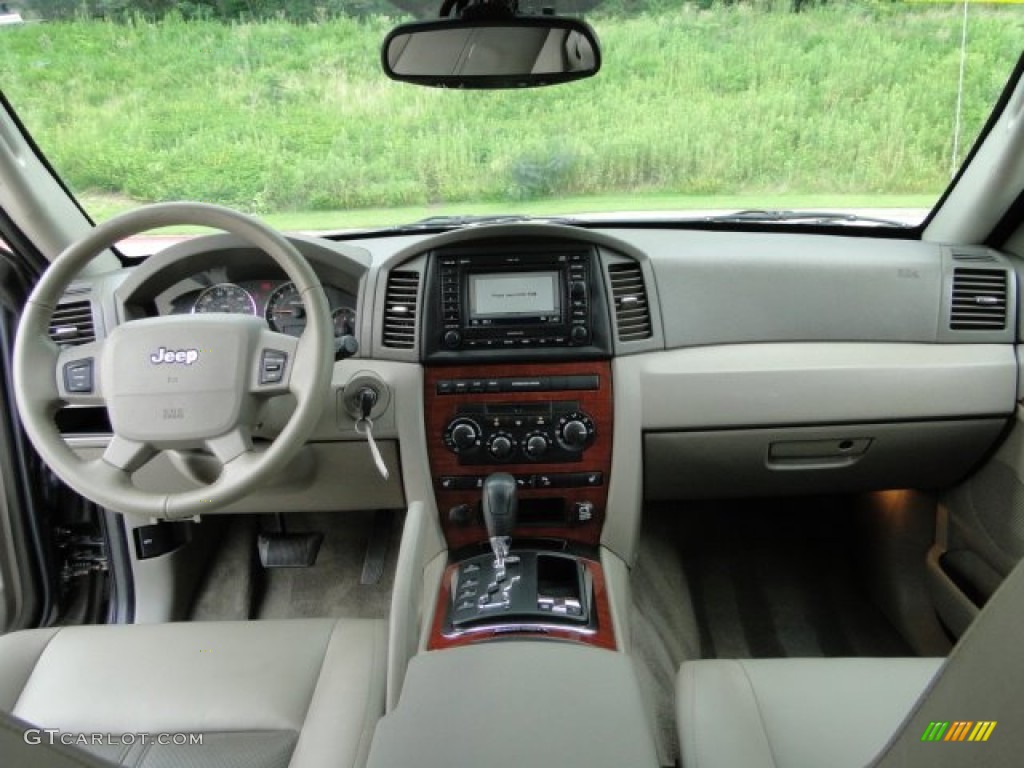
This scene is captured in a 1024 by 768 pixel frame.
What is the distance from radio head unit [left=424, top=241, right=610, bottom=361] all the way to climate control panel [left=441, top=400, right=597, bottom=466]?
145 mm

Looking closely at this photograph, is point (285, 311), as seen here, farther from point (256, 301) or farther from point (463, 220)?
point (463, 220)

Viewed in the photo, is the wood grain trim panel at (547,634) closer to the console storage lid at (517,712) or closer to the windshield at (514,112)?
the console storage lid at (517,712)

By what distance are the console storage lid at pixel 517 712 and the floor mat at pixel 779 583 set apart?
147cm

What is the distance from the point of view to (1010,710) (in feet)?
2.50

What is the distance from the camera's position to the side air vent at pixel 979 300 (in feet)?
7.97

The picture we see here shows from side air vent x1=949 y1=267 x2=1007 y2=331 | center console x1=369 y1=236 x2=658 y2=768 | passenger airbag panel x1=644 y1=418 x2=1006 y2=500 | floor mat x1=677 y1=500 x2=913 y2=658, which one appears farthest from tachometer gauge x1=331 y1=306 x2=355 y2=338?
side air vent x1=949 y1=267 x2=1007 y2=331

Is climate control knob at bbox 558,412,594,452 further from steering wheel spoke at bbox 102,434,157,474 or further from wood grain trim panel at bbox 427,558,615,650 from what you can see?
steering wheel spoke at bbox 102,434,157,474

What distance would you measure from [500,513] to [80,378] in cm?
102

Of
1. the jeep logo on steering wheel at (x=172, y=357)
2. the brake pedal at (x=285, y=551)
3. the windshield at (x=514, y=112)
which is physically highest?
the windshield at (x=514, y=112)

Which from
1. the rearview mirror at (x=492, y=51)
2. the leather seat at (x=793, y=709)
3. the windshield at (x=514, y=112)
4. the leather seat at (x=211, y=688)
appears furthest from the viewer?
the windshield at (x=514, y=112)

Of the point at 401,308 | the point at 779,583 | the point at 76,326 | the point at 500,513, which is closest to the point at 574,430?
the point at 500,513

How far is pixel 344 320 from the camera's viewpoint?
245 cm

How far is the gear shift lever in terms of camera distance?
7.23 feet

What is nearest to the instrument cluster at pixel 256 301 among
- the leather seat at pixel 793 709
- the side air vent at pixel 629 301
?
the side air vent at pixel 629 301
